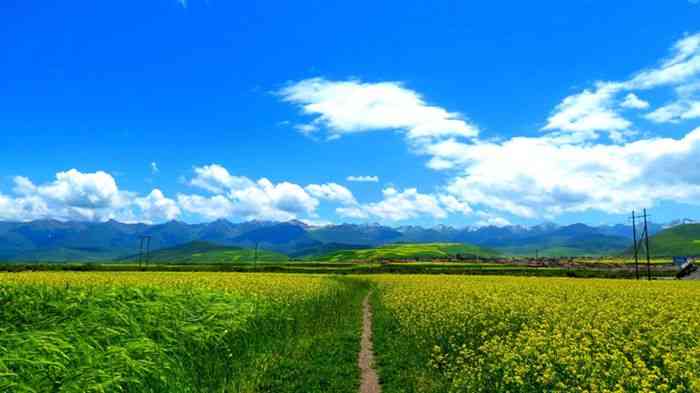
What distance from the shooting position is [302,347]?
18.3 metres

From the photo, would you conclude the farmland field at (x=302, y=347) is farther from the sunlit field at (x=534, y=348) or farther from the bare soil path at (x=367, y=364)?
the bare soil path at (x=367, y=364)

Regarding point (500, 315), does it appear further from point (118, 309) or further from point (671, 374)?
point (118, 309)

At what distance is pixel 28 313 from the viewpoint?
1226 cm

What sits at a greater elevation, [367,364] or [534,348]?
[534,348]

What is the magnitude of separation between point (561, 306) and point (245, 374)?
14.7m

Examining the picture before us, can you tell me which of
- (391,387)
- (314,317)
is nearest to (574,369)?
(391,387)

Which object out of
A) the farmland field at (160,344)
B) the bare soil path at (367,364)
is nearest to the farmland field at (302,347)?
the farmland field at (160,344)

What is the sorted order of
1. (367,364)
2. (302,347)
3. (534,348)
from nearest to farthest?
(534,348) → (367,364) → (302,347)

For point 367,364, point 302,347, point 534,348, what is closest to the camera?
point 534,348

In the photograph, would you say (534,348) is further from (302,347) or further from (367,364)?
(302,347)

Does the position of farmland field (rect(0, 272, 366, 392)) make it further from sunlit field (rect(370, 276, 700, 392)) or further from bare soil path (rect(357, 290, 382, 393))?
sunlit field (rect(370, 276, 700, 392))

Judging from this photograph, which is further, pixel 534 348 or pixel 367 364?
pixel 367 364

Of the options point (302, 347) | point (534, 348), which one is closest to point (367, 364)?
point (302, 347)

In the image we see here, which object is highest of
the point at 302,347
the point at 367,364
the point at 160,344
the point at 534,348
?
the point at 160,344
